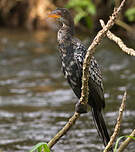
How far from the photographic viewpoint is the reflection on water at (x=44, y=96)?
18.3 ft

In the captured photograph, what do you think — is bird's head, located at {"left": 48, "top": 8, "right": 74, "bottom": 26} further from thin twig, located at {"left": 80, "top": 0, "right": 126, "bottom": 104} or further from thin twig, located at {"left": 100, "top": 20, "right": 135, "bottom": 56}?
thin twig, located at {"left": 80, "top": 0, "right": 126, "bottom": 104}

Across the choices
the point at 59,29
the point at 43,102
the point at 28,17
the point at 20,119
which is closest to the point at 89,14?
the point at 28,17

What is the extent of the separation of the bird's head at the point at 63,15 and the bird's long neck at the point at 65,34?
1.3 inches

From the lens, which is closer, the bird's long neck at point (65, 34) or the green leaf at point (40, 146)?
the green leaf at point (40, 146)

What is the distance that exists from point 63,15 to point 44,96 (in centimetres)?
392

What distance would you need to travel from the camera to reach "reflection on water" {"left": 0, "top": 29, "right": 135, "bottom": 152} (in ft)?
18.3

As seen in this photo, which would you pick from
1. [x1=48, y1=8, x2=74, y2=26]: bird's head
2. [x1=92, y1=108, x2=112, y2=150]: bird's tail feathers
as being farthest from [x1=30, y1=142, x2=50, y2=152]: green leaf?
[x1=48, y1=8, x2=74, y2=26]: bird's head

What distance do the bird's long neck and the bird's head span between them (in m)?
0.03

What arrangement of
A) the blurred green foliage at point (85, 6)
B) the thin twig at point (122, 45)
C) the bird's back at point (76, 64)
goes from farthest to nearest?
the blurred green foliage at point (85, 6), the bird's back at point (76, 64), the thin twig at point (122, 45)

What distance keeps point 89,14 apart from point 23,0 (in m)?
2.16

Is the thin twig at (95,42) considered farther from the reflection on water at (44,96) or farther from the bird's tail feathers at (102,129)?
the reflection on water at (44,96)

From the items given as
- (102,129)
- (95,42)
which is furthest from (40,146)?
(95,42)

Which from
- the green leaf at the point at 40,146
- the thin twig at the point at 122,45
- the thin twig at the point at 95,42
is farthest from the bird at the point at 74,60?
the green leaf at the point at 40,146

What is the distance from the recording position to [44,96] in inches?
282
